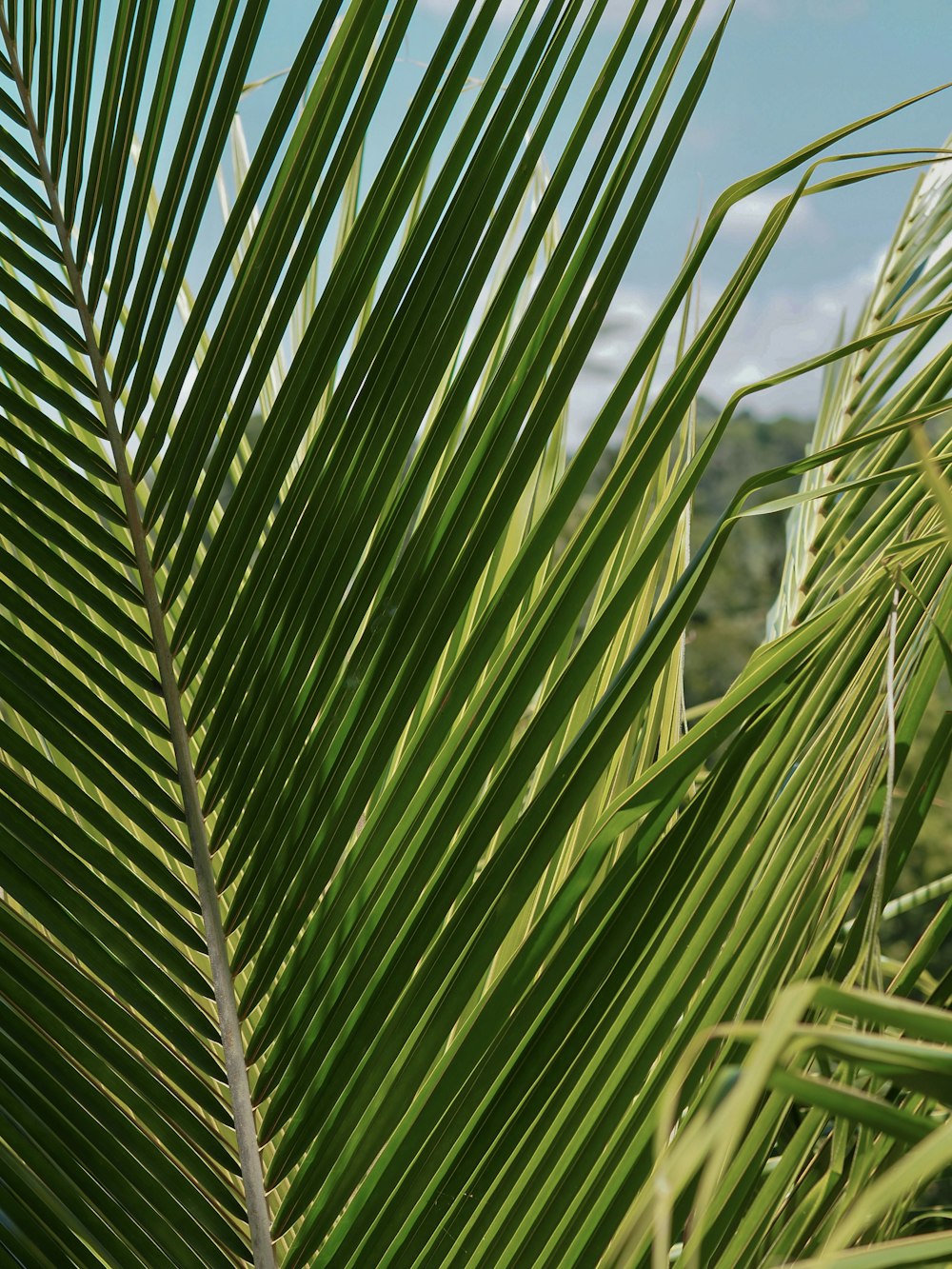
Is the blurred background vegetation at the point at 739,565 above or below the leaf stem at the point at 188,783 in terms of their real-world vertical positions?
below

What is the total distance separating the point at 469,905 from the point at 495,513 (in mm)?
170

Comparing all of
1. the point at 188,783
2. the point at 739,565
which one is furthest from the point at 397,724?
the point at 739,565

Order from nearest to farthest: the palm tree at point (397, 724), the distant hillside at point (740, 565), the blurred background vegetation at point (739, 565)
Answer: the palm tree at point (397, 724) → the blurred background vegetation at point (739, 565) → the distant hillside at point (740, 565)

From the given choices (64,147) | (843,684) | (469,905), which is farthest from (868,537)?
(64,147)

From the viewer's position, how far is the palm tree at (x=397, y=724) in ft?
1.28

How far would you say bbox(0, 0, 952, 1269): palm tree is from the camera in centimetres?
39

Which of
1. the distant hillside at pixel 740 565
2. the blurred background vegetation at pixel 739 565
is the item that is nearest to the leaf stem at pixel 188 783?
the blurred background vegetation at pixel 739 565

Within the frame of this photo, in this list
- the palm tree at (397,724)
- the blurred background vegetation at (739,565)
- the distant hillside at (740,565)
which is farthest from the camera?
the distant hillside at (740,565)

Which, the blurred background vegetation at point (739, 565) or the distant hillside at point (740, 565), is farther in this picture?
the distant hillside at point (740, 565)

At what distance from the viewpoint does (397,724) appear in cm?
45

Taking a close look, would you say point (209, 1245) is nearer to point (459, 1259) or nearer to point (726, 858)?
point (459, 1259)

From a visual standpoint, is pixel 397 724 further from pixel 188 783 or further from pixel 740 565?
pixel 740 565

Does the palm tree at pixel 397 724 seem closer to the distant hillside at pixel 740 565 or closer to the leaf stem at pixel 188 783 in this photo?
the leaf stem at pixel 188 783

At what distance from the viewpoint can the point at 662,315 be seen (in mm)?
395
